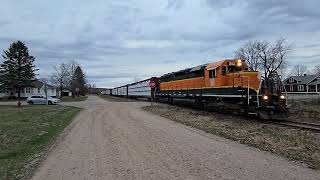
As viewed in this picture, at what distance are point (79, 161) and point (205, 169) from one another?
3470 millimetres

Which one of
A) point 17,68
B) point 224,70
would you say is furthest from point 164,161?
point 17,68

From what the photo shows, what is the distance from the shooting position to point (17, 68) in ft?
260

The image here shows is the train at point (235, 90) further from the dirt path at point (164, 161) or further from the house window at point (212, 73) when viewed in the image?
the dirt path at point (164, 161)

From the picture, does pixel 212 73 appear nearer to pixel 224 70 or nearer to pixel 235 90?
pixel 224 70

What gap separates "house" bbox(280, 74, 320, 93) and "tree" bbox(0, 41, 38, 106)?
66.1 meters

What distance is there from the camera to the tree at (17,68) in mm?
77312

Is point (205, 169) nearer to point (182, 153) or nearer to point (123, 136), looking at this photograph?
point (182, 153)

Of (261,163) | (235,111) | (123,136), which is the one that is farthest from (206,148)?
(235,111)

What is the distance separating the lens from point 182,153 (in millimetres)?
10125

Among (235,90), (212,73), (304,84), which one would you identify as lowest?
(235,90)

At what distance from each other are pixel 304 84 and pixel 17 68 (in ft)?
250

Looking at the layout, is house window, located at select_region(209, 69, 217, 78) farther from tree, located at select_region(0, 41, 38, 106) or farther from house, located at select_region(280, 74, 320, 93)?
house, located at select_region(280, 74, 320, 93)

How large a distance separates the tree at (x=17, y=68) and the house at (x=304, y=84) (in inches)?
2601

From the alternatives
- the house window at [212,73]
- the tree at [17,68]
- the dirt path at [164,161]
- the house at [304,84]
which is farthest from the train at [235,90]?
the house at [304,84]
